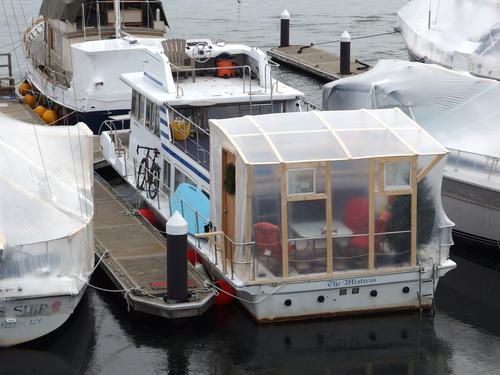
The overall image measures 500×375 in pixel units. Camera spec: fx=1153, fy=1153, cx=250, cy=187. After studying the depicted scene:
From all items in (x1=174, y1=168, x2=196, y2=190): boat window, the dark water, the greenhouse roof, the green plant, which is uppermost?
the greenhouse roof

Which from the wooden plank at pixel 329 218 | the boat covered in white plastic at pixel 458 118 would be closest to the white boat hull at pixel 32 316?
the wooden plank at pixel 329 218

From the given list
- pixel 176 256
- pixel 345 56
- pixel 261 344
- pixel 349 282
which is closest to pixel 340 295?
pixel 349 282

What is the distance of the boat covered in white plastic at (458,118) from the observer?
24.7m

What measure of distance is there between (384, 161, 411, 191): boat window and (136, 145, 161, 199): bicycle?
6.53m

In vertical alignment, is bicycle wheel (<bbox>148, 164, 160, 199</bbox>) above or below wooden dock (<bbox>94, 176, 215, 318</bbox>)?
above

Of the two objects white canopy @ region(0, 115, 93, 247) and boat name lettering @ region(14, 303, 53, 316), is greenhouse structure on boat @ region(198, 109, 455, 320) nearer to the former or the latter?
white canopy @ region(0, 115, 93, 247)

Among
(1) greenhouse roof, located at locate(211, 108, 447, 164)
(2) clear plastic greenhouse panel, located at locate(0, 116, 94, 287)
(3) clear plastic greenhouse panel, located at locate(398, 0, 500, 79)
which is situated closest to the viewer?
(2) clear plastic greenhouse panel, located at locate(0, 116, 94, 287)

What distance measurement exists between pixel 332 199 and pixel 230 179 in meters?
1.90

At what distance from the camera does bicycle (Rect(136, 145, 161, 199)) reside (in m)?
25.4

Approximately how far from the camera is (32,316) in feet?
63.5

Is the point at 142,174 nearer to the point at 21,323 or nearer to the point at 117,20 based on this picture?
the point at 21,323

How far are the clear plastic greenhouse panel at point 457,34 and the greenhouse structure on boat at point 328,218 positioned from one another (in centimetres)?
1217

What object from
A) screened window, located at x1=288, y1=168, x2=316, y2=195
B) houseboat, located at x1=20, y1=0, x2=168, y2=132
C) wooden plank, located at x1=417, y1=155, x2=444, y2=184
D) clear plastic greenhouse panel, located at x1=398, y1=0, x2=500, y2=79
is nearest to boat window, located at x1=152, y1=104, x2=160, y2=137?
houseboat, located at x1=20, y1=0, x2=168, y2=132

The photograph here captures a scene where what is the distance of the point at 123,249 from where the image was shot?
2295 centimetres
